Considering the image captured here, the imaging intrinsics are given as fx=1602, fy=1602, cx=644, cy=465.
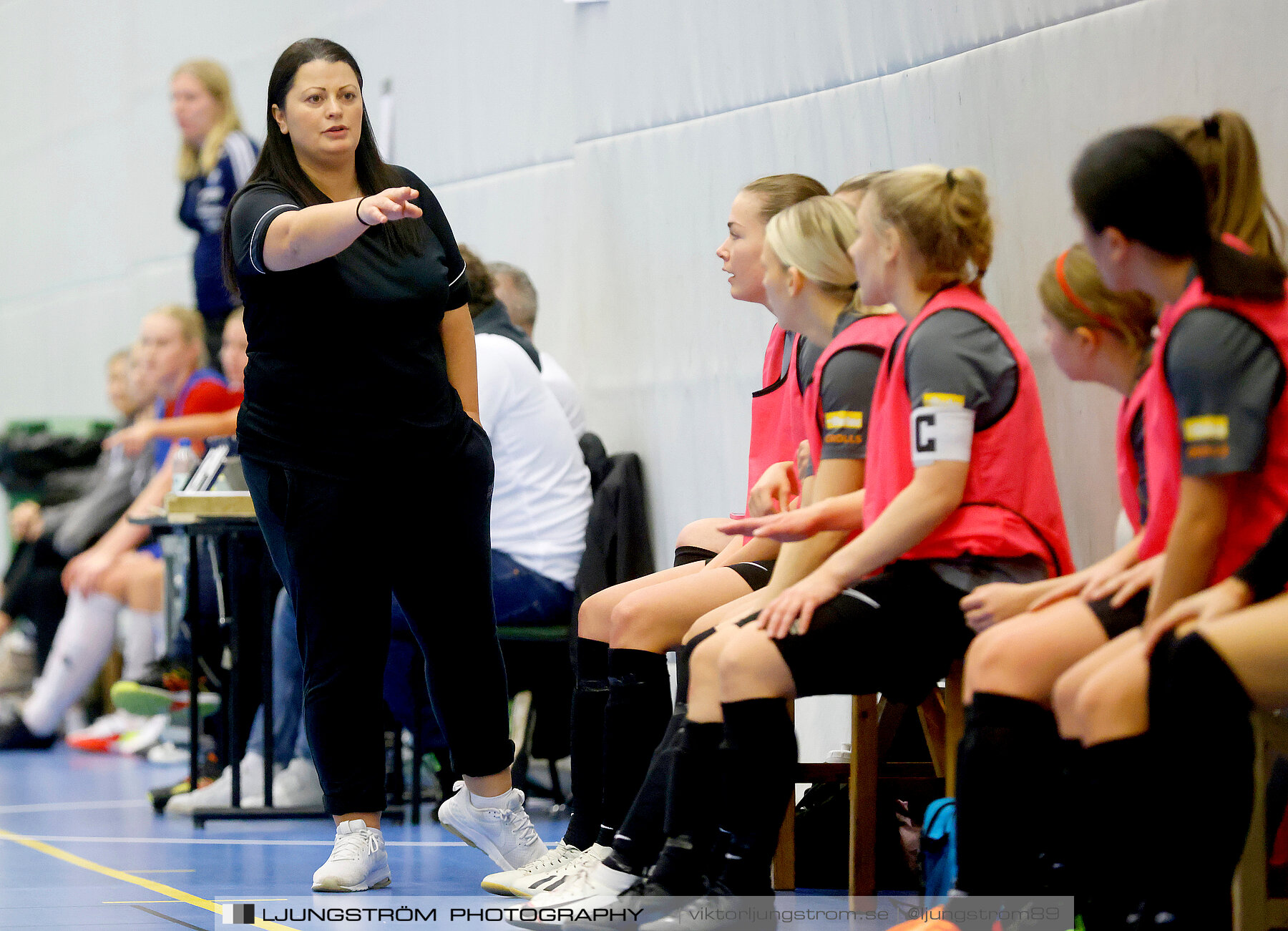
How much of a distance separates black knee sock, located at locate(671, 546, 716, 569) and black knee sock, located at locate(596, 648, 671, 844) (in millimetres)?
442

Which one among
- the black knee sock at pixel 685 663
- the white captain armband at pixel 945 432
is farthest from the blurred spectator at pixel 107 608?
the white captain armband at pixel 945 432

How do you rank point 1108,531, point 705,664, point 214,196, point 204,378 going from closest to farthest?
point 705,664
point 1108,531
point 204,378
point 214,196

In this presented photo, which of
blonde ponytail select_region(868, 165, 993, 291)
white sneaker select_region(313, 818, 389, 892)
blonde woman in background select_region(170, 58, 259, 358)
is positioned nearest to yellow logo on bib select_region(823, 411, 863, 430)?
blonde ponytail select_region(868, 165, 993, 291)

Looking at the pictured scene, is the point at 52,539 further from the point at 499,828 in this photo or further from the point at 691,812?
the point at 691,812

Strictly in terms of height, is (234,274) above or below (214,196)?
below

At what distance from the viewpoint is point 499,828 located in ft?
9.53

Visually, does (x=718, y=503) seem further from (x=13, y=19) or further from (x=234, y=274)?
(x=13, y=19)

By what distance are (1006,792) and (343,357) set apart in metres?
1.43

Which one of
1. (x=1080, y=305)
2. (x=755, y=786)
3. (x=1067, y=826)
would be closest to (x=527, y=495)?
(x=755, y=786)

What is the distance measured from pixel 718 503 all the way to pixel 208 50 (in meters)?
4.63

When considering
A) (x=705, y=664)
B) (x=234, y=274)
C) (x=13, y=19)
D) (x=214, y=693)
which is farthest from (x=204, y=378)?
(x=13, y=19)

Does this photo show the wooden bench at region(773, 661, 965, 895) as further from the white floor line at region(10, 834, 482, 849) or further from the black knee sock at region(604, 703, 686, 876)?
the white floor line at region(10, 834, 482, 849)

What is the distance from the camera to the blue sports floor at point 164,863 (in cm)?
274

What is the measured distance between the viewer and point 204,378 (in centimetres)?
527
